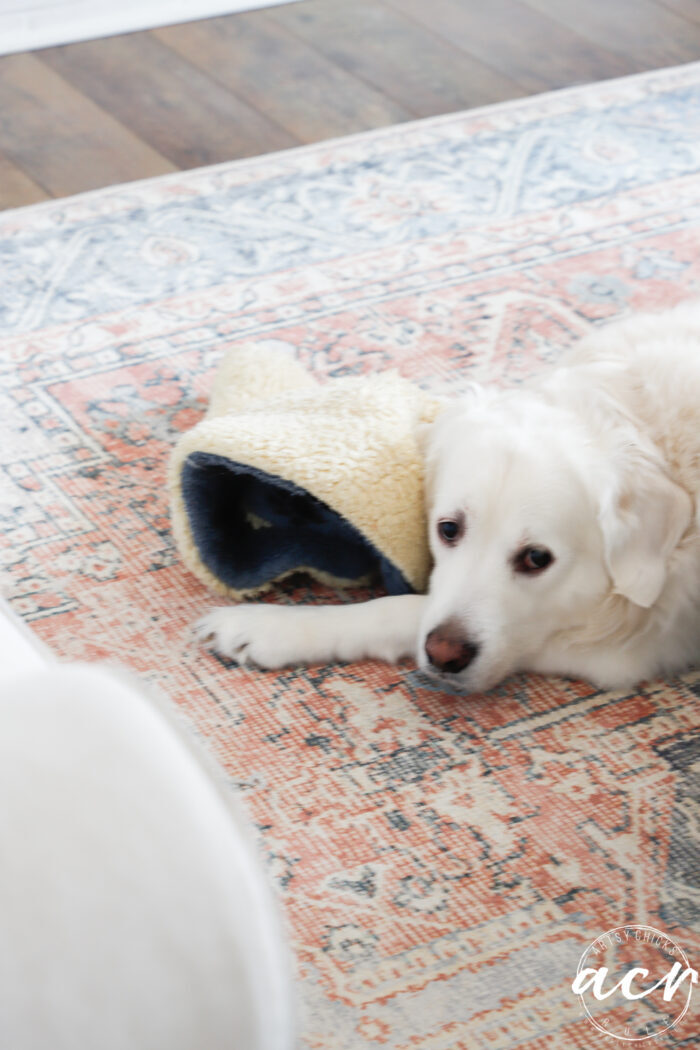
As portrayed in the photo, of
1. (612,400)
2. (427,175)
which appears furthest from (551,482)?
(427,175)

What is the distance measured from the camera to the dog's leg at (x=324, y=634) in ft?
5.17

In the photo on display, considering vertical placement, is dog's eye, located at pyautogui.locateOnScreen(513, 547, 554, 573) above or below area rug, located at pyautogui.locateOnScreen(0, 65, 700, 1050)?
above

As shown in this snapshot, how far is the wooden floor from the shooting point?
10.0 feet

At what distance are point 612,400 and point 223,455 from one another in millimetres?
543

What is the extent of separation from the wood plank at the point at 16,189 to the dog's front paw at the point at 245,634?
1.61m

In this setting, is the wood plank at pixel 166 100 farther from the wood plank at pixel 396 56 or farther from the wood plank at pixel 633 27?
the wood plank at pixel 633 27

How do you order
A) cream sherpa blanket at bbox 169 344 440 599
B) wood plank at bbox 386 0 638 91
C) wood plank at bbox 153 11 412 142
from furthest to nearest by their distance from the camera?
wood plank at bbox 386 0 638 91 → wood plank at bbox 153 11 412 142 → cream sherpa blanket at bbox 169 344 440 599

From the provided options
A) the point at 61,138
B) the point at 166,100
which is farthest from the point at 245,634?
the point at 166,100

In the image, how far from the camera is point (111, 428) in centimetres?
206

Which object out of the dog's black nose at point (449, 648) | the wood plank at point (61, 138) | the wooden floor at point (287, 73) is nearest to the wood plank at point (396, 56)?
the wooden floor at point (287, 73)

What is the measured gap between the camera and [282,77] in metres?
3.47

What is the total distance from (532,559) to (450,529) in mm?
121

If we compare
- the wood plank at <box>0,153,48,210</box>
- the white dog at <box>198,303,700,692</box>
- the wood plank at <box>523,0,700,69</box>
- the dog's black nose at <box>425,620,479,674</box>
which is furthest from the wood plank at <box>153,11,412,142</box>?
the dog's black nose at <box>425,620,479,674</box>

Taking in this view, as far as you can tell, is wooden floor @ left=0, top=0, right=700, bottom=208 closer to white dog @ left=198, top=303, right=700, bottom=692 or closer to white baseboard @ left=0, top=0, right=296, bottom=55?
white baseboard @ left=0, top=0, right=296, bottom=55
